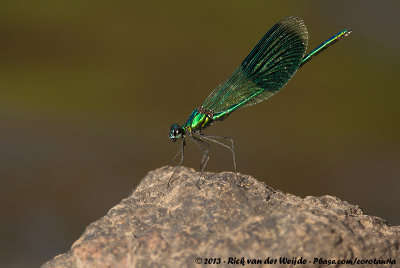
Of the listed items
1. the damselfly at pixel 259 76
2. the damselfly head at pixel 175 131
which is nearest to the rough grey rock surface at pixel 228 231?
the damselfly head at pixel 175 131

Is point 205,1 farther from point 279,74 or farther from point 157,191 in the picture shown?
point 157,191

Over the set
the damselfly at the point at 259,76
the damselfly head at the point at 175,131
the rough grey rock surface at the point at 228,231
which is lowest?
the rough grey rock surface at the point at 228,231

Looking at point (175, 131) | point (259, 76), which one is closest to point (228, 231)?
point (175, 131)

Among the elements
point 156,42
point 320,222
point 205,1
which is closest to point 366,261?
point 320,222

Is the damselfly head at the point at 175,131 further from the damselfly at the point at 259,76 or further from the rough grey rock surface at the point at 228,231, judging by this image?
the rough grey rock surface at the point at 228,231

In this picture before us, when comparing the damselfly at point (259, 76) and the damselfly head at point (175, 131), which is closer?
the damselfly head at point (175, 131)

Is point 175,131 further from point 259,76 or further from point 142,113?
point 142,113

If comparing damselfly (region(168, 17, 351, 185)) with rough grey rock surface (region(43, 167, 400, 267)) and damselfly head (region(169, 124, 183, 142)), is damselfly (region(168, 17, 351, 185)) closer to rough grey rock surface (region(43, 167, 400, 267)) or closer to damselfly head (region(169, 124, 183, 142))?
damselfly head (region(169, 124, 183, 142))

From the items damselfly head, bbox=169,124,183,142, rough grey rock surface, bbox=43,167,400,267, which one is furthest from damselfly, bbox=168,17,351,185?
rough grey rock surface, bbox=43,167,400,267

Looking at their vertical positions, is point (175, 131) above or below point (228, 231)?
above
